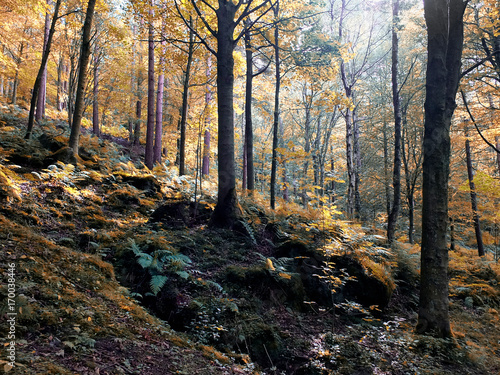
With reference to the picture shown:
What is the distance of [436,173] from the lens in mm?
4340

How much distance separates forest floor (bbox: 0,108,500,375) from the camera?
237cm

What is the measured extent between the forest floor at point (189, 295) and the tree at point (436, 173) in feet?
2.08

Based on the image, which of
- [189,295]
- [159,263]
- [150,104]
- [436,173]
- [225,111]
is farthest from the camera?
[150,104]

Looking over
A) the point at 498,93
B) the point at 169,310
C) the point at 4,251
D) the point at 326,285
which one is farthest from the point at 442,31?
the point at 498,93

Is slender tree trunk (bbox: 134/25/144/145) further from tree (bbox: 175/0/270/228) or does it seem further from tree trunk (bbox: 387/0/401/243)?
tree trunk (bbox: 387/0/401/243)

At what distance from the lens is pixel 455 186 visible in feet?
48.2

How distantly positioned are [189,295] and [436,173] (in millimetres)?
4499

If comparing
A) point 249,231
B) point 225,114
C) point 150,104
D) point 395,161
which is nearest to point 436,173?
point 249,231

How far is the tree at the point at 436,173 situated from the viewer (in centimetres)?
420

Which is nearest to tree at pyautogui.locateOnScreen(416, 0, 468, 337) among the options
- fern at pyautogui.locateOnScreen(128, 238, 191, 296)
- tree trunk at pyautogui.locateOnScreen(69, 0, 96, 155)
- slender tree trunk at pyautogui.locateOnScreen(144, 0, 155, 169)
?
fern at pyautogui.locateOnScreen(128, 238, 191, 296)

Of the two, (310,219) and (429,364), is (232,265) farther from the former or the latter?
(310,219)

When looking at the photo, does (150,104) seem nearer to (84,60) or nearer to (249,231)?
(84,60)

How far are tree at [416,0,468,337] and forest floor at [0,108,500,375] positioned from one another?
0.64 meters

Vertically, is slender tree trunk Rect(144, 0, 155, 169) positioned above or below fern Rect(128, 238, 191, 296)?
above
